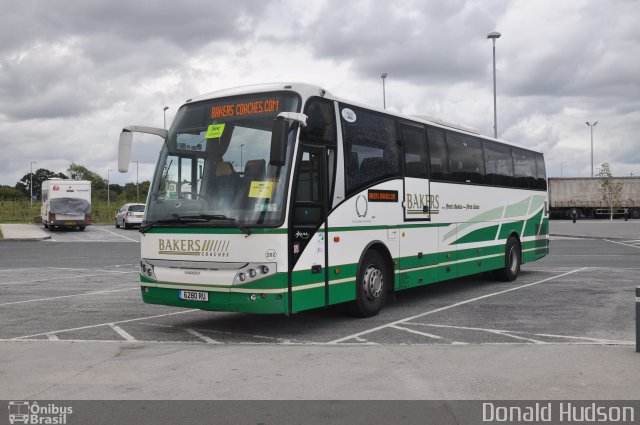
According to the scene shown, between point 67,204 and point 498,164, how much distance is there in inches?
1301

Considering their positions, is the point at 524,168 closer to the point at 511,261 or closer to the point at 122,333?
the point at 511,261

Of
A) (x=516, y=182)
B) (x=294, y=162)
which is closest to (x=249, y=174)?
(x=294, y=162)

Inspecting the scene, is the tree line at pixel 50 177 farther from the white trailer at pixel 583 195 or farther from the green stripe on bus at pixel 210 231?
the green stripe on bus at pixel 210 231

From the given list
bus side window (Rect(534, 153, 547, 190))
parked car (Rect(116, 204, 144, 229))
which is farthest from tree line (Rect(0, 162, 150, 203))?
bus side window (Rect(534, 153, 547, 190))

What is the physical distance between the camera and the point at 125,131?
934 cm

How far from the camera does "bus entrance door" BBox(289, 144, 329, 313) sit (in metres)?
8.49

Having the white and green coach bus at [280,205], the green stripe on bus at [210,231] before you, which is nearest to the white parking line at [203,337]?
the white and green coach bus at [280,205]

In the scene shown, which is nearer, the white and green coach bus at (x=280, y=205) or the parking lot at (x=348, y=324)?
the parking lot at (x=348, y=324)

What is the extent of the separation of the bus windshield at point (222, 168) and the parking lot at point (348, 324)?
1.63 m

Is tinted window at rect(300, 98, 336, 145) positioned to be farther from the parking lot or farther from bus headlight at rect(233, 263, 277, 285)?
the parking lot

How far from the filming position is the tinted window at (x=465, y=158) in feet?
42.9

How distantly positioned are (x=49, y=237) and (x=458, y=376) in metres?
32.8
